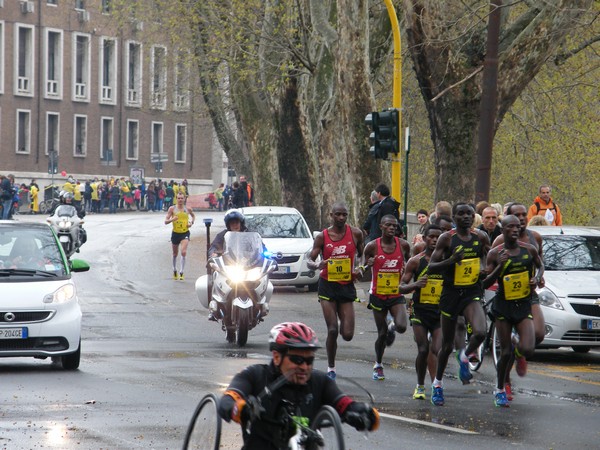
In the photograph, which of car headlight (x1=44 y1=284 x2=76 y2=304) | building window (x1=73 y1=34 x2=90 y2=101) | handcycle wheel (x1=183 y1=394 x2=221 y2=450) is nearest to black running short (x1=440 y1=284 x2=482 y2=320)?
car headlight (x1=44 y1=284 x2=76 y2=304)

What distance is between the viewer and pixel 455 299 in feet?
43.9

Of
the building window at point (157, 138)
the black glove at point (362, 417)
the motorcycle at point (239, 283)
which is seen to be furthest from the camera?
the building window at point (157, 138)

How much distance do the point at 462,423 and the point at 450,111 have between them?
15.6m

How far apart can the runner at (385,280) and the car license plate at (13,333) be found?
357 cm

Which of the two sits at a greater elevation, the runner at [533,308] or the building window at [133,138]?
the building window at [133,138]

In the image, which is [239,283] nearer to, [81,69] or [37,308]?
[37,308]

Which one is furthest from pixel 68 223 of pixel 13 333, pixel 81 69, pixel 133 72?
pixel 133 72

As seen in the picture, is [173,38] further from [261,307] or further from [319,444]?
[319,444]

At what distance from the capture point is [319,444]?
6.50 m

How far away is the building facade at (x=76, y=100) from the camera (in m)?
81.1

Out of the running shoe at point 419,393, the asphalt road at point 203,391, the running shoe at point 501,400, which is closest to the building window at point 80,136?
the asphalt road at point 203,391

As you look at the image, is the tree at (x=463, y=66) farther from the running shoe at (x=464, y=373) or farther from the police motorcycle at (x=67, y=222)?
the running shoe at (x=464, y=373)

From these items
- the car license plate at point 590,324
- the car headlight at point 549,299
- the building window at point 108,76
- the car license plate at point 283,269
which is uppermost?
the building window at point 108,76

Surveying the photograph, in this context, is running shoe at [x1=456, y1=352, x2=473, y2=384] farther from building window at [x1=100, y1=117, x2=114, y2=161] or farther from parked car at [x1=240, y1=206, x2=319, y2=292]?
building window at [x1=100, y1=117, x2=114, y2=161]
